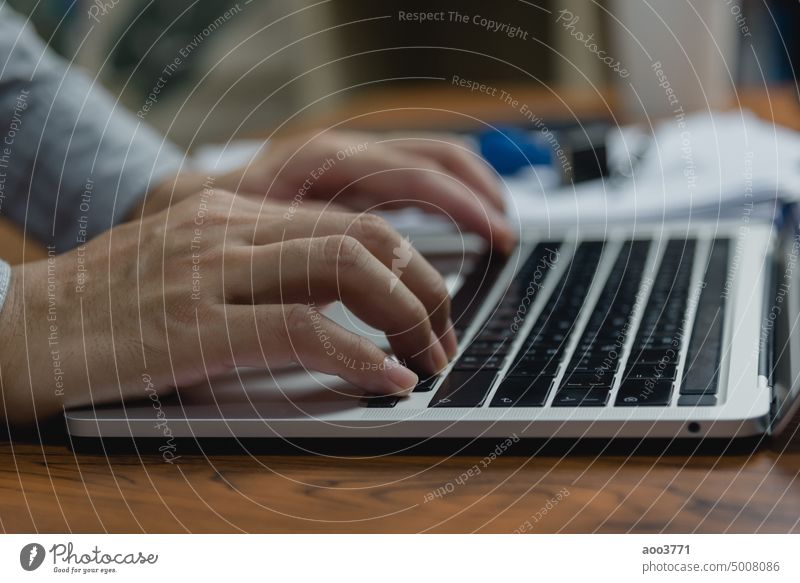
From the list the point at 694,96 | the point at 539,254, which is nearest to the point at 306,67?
the point at 694,96

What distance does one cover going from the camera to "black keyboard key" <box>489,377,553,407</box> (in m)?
0.36

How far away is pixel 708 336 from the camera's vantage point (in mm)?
419

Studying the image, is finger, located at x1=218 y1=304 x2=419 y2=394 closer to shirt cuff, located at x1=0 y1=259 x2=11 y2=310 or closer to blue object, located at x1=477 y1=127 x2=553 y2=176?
shirt cuff, located at x1=0 y1=259 x2=11 y2=310

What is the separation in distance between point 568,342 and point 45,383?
24cm

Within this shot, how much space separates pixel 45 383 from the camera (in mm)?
412

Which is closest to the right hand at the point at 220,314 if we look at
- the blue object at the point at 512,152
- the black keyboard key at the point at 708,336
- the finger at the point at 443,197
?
the black keyboard key at the point at 708,336

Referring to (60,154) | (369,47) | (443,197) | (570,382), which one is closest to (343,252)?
(570,382)

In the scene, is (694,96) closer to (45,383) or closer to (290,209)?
(290,209)

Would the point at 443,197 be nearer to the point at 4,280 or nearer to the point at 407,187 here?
the point at 407,187

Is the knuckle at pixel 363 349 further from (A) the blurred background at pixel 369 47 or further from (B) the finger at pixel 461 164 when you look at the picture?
(A) the blurred background at pixel 369 47

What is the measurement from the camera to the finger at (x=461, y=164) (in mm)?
698

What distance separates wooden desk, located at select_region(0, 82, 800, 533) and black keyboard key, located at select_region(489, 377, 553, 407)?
0.02 meters

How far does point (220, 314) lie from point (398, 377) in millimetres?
91

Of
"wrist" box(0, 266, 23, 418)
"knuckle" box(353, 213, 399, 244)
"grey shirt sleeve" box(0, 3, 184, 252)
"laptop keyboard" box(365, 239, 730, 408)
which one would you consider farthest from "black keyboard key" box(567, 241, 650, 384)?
"grey shirt sleeve" box(0, 3, 184, 252)
